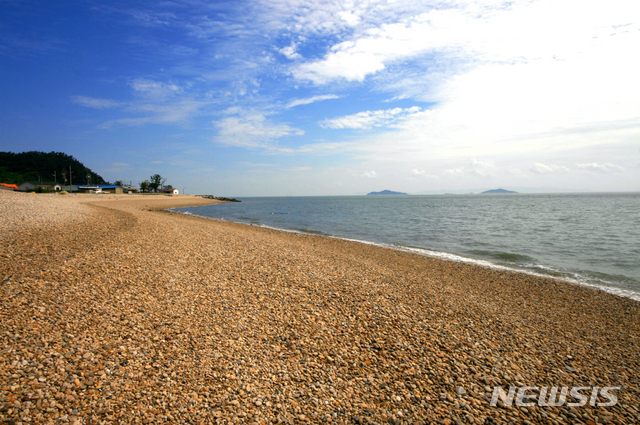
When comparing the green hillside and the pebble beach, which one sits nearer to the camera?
the pebble beach

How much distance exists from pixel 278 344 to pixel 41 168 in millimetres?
160741

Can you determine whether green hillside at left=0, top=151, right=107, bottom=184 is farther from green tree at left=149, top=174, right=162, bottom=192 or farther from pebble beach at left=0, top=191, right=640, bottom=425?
pebble beach at left=0, top=191, right=640, bottom=425

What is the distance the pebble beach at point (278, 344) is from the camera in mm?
3793

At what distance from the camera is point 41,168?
119188 millimetres

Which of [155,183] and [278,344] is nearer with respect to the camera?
[278,344]

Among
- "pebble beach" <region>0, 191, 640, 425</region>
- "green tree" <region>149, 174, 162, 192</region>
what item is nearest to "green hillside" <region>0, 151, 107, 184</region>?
"green tree" <region>149, 174, 162, 192</region>

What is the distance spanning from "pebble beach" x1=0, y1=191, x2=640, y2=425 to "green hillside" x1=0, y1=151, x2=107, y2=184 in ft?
431

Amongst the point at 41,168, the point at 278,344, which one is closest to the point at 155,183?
the point at 41,168

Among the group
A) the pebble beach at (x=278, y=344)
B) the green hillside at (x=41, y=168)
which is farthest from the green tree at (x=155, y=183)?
the pebble beach at (x=278, y=344)

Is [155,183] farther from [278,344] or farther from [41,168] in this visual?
[278,344]

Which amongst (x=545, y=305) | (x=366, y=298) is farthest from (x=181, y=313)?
(x=545, y=305)

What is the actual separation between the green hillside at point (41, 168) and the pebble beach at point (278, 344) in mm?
131515

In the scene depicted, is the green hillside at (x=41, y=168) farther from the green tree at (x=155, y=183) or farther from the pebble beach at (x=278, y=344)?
the pebble beach at (x=278, y=344)

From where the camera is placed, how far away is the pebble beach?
3.79 meters
